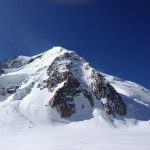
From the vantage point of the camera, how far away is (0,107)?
363 feet

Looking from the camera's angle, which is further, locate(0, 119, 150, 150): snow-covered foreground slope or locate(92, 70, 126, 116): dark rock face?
locate(92, 70, 126, 116): dark rock face

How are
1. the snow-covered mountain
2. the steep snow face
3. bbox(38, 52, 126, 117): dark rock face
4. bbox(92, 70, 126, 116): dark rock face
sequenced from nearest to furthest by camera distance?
the snow-covered mountain < bbox(38, 52, 126, 117): dark rock face < bbox(92, 70, 126, 116): dark rock face < the steep snow face

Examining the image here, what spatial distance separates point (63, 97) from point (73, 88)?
18.6ft

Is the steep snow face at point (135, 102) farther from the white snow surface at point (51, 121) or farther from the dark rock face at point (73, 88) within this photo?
the dark rock face at point (73, 88)

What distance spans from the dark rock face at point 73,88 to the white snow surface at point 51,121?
163 cm

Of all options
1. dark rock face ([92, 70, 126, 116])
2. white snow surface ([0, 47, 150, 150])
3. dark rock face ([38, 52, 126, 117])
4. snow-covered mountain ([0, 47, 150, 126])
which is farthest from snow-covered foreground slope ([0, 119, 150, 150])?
dark rock face ([92, 70, 126, 116])

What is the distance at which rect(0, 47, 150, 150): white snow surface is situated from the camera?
82.0 metres

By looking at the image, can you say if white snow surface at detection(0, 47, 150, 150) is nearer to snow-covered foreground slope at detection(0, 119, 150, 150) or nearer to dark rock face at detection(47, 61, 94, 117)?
snow-covered foreground slope at detection(0, 119, 150, 150)

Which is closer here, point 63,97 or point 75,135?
point 75,135

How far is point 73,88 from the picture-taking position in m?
117

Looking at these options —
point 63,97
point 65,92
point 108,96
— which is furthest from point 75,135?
point 108,96

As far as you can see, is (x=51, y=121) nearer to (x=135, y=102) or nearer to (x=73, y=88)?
(x=73, y=88)

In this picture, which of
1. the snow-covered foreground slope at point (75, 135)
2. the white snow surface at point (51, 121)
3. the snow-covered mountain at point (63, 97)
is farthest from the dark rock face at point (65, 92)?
the snow-covered foreground slope at point (75, 135)

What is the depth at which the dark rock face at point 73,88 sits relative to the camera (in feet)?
366
